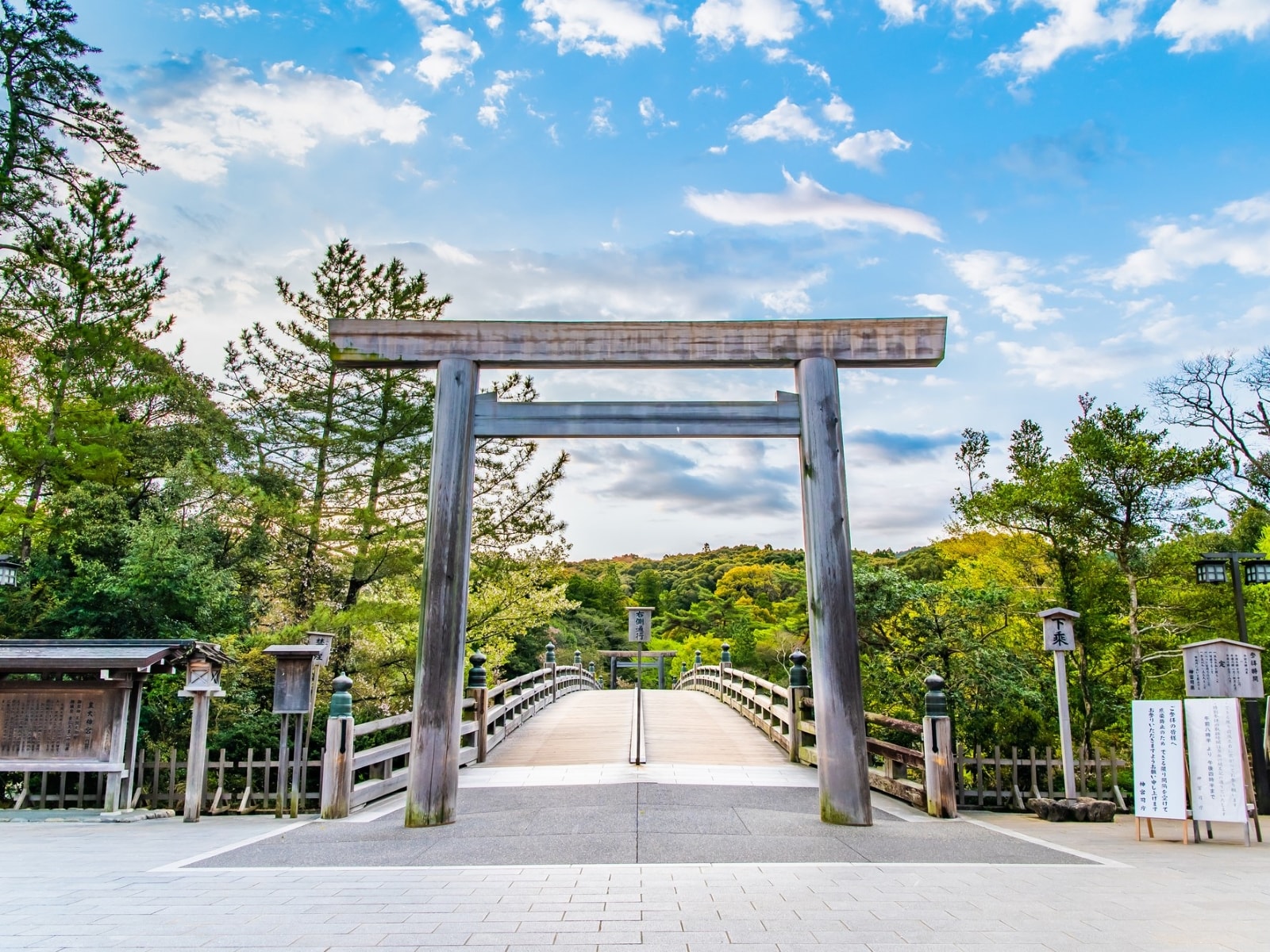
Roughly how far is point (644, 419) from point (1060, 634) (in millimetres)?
5413

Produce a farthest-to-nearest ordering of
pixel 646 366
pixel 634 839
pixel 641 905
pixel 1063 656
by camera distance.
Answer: pixel 1063 656 → pixel 646 366 → pixel 634 839 → pixel 641 905

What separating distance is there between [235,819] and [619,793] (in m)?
4.16

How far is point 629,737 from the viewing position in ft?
44.1

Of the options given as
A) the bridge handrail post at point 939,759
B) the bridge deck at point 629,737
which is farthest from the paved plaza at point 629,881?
the bridge deck at point 629,737

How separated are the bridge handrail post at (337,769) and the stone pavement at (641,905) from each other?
1606 millimetres

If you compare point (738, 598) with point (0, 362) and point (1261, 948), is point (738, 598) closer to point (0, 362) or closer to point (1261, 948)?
point (0, 362)

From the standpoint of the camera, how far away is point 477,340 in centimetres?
761

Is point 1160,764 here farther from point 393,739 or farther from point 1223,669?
point 393,739

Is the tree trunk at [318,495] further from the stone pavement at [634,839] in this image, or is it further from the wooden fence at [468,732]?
the stone pavement at [634,839]

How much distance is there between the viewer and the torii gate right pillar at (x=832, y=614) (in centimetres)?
692

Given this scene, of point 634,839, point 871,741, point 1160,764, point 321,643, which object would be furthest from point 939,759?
point 321,643

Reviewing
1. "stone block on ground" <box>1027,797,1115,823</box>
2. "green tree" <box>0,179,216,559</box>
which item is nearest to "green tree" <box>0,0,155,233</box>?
"green tree" <box>0,179,216,559</box>

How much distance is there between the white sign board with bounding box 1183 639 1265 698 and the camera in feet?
26.4

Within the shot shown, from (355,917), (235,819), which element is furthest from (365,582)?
(355,917)
